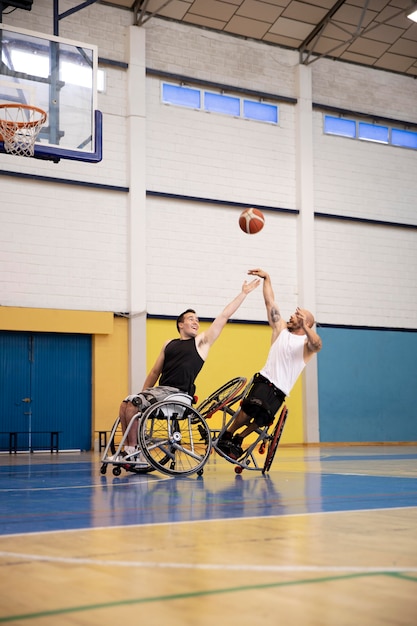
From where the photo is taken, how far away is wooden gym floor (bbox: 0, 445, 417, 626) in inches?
81.0

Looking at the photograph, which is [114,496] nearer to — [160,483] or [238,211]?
[160,483]

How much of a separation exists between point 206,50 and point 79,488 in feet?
46.6

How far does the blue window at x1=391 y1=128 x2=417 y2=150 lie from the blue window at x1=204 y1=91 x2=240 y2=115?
4.60m

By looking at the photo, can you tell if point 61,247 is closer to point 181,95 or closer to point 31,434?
point 31,434

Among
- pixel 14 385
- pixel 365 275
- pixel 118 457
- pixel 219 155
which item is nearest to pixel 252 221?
pixel 118 457

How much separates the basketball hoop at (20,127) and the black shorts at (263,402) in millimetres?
5397

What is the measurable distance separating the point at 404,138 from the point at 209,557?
1955 cm

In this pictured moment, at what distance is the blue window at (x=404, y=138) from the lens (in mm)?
20719

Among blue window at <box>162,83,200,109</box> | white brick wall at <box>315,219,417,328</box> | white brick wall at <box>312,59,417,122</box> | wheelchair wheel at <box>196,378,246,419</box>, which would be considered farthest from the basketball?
white brick wall at <box>312,59,417,122</box>

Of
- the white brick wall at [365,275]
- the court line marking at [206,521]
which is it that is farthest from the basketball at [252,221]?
the white brick wall at [365,275]

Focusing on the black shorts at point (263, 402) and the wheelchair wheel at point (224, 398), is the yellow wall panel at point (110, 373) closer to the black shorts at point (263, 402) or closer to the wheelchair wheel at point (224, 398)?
the wheelchair wheel at point (224, 398)

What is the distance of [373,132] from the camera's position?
2041 centimetres

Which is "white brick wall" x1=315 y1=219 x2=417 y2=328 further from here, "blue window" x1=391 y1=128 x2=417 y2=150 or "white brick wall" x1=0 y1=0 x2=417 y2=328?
"blue window" x1=391 y1=128 x2=417 y2=150

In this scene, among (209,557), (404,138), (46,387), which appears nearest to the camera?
(209,557)
